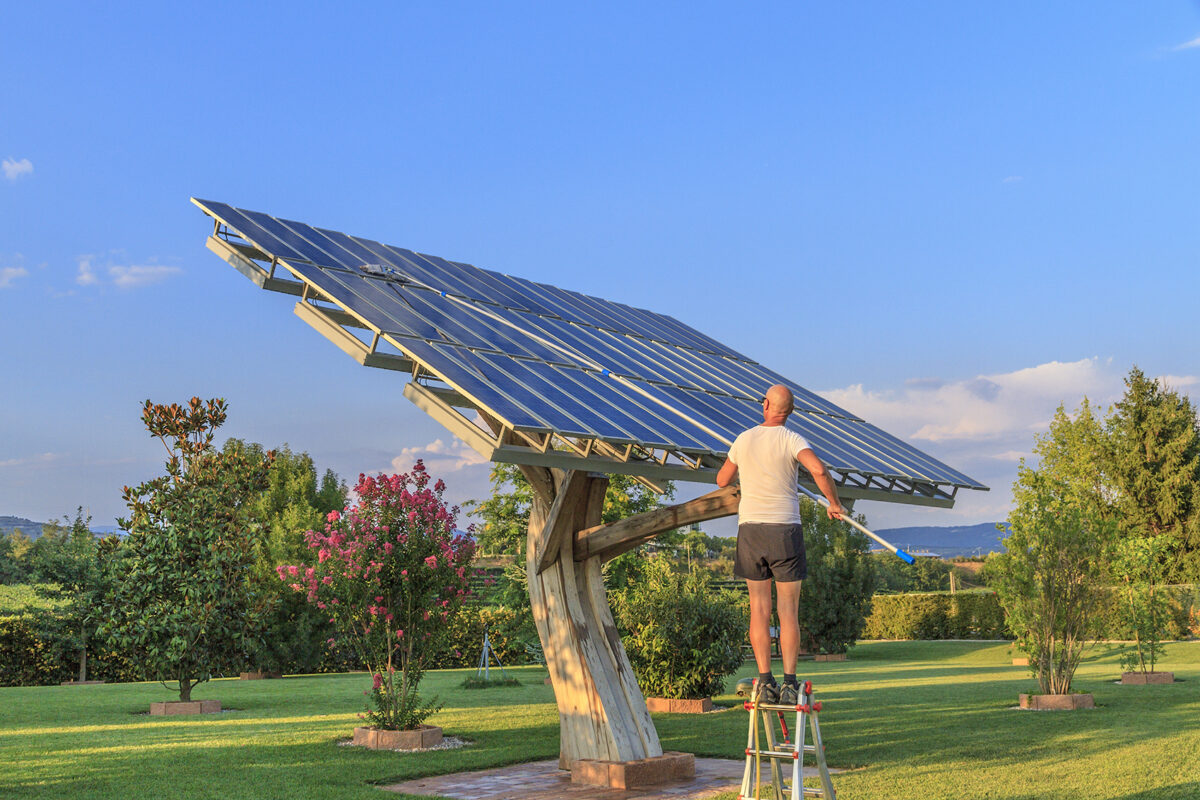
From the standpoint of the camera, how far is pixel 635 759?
10625 mm

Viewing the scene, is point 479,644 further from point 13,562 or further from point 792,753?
point 13,562

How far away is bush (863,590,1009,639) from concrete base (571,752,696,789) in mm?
30901

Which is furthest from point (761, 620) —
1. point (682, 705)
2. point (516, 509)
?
point (516, 509)

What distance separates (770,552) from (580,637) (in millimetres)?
4761

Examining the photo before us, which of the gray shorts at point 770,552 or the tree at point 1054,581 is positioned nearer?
the gray shorts at point 770,552

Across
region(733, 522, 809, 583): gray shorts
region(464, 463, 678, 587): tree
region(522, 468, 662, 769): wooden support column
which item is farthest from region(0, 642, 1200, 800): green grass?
region(464, 463, 678, 587): tree

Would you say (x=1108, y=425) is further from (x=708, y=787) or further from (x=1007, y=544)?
(x=708, y=787)

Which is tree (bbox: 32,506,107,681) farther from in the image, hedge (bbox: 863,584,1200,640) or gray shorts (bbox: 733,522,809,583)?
hedge (bbox: 863,584,1200,640)

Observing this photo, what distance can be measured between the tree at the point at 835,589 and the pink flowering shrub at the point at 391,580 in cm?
2167

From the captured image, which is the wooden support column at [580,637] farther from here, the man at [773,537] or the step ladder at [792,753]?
the man at [773,537]

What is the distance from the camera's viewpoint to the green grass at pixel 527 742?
9.99 m

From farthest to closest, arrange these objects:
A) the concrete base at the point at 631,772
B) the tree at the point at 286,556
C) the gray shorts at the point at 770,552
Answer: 1. the tree at the point at 286,556
2. the concrete base at the point at 631,772
3. the gray shorts at the point at 770,552

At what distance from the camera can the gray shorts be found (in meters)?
6.71

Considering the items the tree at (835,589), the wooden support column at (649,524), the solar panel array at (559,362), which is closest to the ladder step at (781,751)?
the solar panel array at (559,362)
